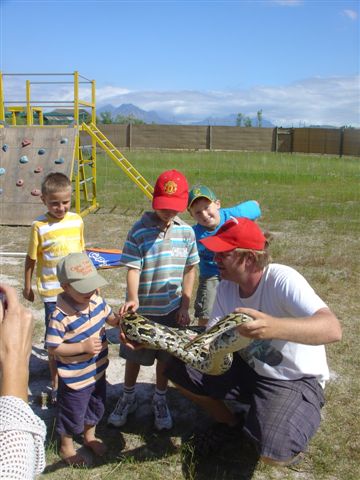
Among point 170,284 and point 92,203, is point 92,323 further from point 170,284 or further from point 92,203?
point 92,203

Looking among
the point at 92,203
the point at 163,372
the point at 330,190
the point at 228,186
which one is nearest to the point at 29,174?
the point at 92,203

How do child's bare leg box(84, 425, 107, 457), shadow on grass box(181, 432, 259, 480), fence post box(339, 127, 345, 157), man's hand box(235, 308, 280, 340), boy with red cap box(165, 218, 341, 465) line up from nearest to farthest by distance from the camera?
man's hand box(235, 308, 280, 340) < boy with red cap box(165, 218, 341, 465) < shadow on grass box(181, 432, 259, 480) < child's bare leg box(84, 425, 107, 457) < fence post box(339, 127, 345, 157)

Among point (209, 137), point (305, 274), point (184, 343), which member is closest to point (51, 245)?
point (184, 343)

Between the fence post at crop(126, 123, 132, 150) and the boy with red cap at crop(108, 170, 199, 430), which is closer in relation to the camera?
the boy with red cap at crop(108, 170, 199, 430)

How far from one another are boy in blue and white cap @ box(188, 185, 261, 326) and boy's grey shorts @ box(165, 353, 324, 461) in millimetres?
1000

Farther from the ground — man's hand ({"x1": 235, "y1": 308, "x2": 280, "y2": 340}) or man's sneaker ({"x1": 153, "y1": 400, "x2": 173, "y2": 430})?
man's hand ({"x1": 235, "y1": 308, "x2": 280, "y2": 340})

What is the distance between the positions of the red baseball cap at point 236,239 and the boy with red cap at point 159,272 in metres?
0.64

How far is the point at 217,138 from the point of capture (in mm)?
40156

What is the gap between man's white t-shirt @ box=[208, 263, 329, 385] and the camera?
323 centimetres

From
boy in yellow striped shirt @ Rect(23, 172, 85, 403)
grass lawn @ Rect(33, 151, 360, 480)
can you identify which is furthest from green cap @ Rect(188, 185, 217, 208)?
grass lawn @ Rect(33, 151, 360, 480)

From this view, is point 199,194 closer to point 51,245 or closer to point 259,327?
point 51,245

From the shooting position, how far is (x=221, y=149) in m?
40.4

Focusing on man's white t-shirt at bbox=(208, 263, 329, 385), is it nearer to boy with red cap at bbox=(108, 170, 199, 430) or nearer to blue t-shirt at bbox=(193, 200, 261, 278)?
boy with red cap at bbox=(108, 170, 199, 430)

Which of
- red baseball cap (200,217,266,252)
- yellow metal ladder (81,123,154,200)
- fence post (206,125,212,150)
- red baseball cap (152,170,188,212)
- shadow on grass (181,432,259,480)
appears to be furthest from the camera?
fence post (206,125,212,150)
